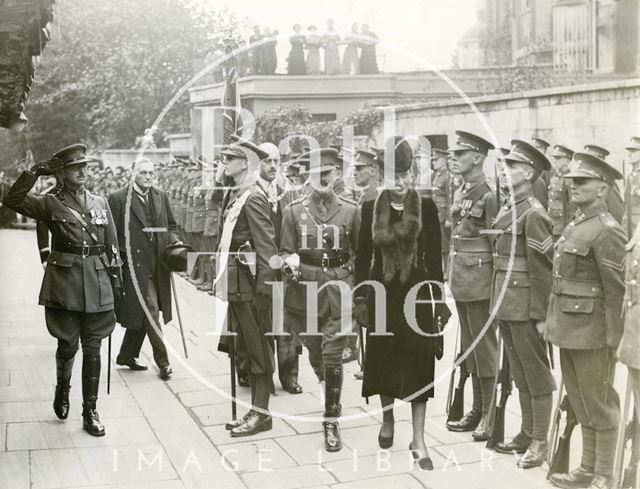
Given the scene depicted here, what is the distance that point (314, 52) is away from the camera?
25.2 metres

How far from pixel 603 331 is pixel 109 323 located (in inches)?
141

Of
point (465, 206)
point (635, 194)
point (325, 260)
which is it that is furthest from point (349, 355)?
point (635, 194)

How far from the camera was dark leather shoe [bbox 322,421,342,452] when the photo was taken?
626 cm

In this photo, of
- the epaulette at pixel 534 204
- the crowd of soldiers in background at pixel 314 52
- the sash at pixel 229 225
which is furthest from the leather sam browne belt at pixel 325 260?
the crowd of soldiers in background at pixel 314 52

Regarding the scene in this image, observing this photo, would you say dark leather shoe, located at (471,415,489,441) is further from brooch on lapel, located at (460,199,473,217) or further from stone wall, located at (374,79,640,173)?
stone wall, located at (374,79,640,173)

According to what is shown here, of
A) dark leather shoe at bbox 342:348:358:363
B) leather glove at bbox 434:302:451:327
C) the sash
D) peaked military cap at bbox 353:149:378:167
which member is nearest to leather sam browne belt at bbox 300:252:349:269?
the sash

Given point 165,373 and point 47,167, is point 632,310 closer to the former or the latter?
point 47,167

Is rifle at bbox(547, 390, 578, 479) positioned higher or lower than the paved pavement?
higher

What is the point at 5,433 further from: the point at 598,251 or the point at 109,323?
the point at 598,251

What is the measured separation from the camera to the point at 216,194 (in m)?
12.9

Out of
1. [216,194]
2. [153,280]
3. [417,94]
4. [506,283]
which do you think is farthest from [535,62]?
[506,283]

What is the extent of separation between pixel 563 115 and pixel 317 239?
25.1 ft

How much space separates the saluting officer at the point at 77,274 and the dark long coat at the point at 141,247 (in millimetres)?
1826

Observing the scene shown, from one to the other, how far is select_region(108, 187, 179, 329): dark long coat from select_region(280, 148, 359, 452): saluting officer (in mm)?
2177
